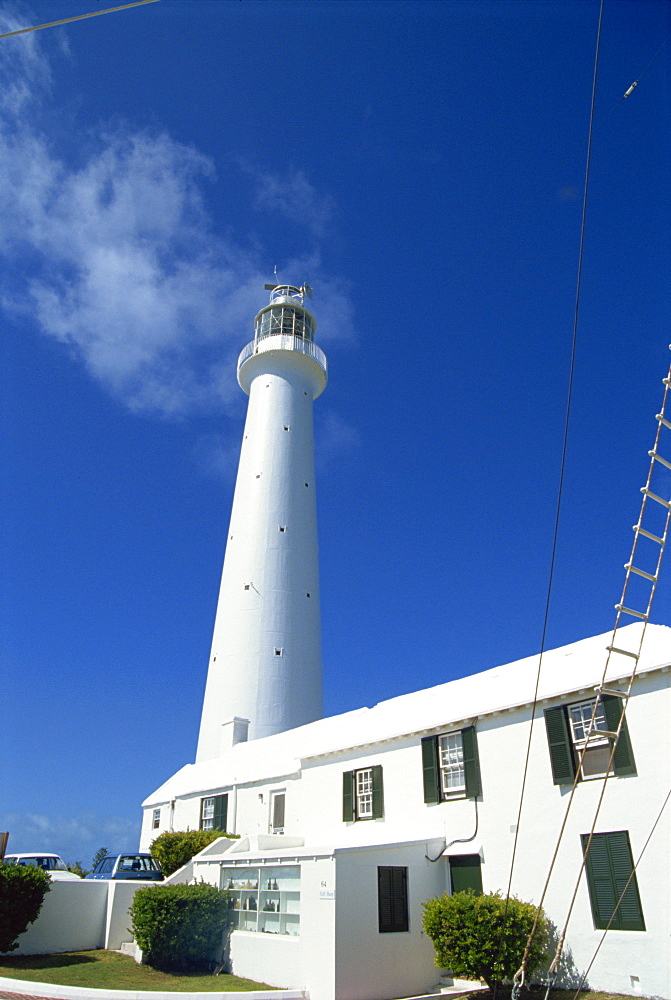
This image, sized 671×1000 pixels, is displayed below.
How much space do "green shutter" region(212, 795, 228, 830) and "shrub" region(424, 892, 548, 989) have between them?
503 inches

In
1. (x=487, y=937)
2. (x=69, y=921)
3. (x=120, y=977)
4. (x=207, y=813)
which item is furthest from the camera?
(x=207, y=813)

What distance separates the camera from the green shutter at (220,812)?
2532cm

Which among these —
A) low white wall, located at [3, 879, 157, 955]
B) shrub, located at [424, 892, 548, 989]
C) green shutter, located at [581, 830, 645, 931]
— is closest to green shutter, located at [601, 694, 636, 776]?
green shutter, located at [581, 830, 645, 931]

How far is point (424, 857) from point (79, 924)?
10571mm

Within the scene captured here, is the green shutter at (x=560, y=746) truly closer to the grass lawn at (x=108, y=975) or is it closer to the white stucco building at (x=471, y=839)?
the white stucco building at (x=471, y=839)

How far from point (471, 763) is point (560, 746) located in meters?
2.51

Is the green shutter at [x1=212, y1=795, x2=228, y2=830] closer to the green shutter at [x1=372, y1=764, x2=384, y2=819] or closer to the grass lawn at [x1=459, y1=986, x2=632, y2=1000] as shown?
the green shutter at [x1=372, y1=764, x2=384, y2=819]

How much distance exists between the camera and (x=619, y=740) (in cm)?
1408

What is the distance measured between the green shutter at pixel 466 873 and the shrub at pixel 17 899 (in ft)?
35.1

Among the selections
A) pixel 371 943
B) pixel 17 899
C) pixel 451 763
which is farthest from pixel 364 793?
pixel 17 899

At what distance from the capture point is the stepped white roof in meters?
15.2

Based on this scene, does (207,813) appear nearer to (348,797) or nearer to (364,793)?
(348,797)

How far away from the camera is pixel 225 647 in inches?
1248

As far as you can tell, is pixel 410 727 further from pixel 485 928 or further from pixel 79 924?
pixel 79 924
